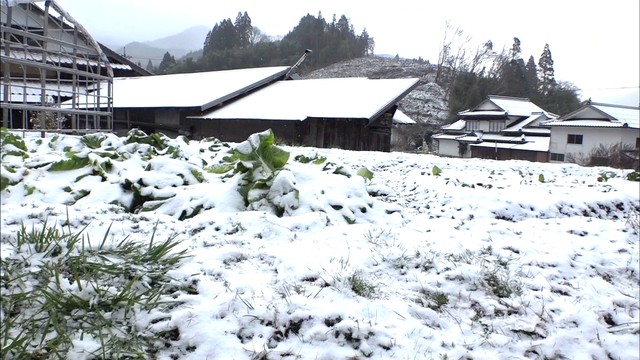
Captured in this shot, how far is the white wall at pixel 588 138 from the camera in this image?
2819cm

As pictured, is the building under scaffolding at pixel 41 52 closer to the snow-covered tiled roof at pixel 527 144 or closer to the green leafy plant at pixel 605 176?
the green leafy plant at pixel 605 176

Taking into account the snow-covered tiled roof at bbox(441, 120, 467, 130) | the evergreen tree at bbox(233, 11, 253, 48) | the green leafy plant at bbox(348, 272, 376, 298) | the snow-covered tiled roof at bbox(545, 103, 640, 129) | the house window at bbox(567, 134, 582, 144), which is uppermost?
the evergreen tree at bbox(233, 11, 253, 48)

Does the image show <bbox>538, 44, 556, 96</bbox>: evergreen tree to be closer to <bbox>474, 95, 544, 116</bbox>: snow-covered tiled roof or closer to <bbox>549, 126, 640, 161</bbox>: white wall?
<bbox>474, 95, 544, 116</bbox>: snow-covered tiled roof

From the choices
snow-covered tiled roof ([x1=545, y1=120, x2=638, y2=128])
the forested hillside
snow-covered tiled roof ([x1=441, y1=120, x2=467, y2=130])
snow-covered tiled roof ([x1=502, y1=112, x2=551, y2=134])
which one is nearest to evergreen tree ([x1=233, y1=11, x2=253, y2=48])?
the forested hillside

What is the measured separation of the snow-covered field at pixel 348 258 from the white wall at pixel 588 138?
28.1 m

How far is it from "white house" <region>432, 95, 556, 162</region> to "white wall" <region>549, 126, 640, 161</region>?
2.87 ft

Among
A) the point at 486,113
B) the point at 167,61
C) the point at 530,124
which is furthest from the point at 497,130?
the point at 167,61

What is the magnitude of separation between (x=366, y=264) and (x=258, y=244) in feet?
2.00

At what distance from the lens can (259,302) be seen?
187 cm

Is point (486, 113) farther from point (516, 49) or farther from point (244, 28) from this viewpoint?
point (244, 28)

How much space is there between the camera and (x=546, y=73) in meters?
49.3

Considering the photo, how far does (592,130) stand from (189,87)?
25699 mm

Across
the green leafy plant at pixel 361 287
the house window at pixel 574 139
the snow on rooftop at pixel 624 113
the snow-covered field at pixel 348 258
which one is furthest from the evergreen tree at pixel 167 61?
the snow on rooftop at pixel 624 113

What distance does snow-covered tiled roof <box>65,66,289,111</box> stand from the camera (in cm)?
1593
